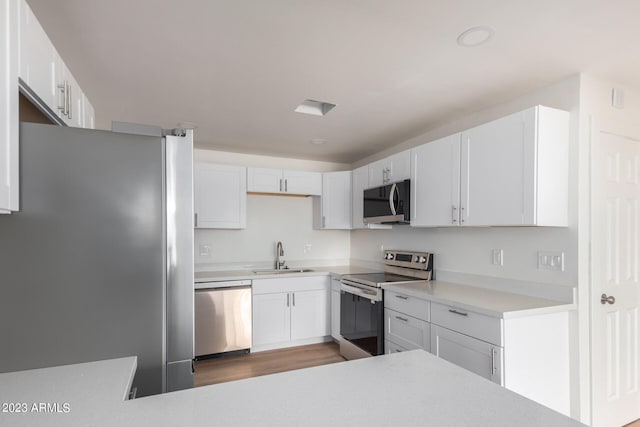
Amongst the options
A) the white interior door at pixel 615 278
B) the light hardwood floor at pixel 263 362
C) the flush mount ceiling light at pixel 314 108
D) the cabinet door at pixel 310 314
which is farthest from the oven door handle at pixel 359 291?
the flush mount ceiling light at pixel 314 108

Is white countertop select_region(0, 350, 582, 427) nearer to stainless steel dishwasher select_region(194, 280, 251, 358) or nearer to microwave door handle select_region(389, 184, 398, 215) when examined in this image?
microwave door handle select_region(389, 184, 398, 215)

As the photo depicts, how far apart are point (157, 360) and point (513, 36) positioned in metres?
2.19

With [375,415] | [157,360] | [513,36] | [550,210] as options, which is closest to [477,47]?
[513,36]

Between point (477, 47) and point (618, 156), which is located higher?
point (477, 47)

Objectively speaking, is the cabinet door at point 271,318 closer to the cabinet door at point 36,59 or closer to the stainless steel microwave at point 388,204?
the stainless steel microwave at point 388,204

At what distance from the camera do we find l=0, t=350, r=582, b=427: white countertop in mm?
809

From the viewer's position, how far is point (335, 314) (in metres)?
3.90

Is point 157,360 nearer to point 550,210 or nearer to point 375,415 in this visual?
point 375,415

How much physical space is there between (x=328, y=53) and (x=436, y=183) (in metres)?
1.39

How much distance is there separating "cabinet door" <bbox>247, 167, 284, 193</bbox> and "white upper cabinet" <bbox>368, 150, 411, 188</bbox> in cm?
112

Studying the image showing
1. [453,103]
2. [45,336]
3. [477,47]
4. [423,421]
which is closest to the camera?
[423,421]

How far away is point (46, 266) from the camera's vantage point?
1175 millimetres

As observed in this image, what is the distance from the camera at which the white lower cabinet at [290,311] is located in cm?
373

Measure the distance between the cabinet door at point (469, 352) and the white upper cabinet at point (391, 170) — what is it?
4.63 ft
